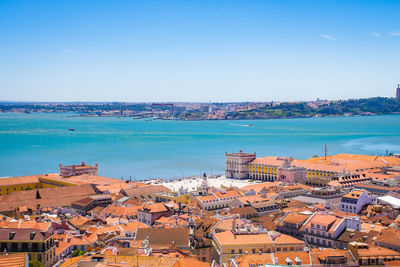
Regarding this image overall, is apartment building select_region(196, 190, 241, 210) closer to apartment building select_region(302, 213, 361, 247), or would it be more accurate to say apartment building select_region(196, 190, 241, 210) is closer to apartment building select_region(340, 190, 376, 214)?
apartment building select_region(340, 190, 376, 214)

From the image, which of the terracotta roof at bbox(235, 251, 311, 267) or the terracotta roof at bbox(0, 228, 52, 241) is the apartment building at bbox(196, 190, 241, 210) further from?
A: the terracotta roof at bbox(235, 251, 311, 267)

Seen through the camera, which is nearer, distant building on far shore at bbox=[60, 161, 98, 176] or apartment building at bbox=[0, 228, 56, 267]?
apartment building at bbox=[0, 228, 56, 267]

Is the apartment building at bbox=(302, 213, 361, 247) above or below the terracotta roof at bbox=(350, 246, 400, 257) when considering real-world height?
below

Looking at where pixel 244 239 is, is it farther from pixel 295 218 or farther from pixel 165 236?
pixel 295 218

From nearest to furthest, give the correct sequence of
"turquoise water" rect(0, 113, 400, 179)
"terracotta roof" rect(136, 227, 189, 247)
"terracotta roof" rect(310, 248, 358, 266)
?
1. "terracotta roof" rect(310, 248, 358, 266)
2. "terracotta roof" rect(136, 227, 189, 247)
3. "turquoise water" rect(0, 113, 400, 179)

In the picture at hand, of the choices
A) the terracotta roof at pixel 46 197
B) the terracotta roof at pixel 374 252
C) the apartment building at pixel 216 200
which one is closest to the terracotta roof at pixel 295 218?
the terracotta roof at pixel 374 252

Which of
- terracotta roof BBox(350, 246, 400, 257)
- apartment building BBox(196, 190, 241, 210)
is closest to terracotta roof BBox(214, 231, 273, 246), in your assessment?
terracotta roof BBox(350, 246, 400, 257)

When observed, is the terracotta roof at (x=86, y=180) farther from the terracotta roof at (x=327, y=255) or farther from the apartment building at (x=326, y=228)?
the terracotta roof at (x=327, y=255)

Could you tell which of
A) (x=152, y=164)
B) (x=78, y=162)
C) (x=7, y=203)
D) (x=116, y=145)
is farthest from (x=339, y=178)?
(x=116, y=145)

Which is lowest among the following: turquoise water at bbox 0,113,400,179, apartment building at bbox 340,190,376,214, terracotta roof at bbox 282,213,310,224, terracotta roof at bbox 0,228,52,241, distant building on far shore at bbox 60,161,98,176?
turquoise water at bbox 0,113,400,179

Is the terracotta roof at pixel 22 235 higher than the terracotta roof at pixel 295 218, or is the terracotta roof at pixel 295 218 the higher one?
the terracotta roof at pixel 22 235

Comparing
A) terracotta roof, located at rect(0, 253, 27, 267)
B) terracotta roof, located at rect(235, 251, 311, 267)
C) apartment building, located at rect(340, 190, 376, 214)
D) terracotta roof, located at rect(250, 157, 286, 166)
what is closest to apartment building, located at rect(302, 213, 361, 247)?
terracotta roof, located at rect(235, 251, 311, 267)

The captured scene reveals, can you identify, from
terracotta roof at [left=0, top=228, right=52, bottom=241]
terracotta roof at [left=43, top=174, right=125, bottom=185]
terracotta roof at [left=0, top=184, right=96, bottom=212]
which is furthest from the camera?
terracotta roof at [left=43, top=174, right=125, bottom=185]

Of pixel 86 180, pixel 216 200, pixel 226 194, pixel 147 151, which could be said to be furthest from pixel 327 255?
pixel 147 151
